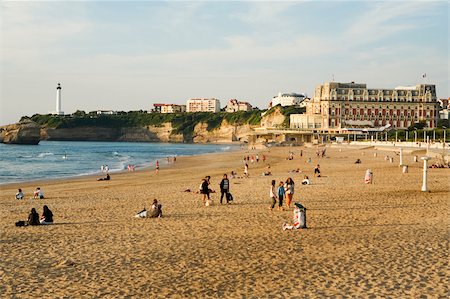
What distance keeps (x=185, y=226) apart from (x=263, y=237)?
287 cm

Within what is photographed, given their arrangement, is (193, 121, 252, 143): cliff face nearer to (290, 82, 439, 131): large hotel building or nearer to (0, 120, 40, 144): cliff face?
(290, 82, 439, 131): large hotel building

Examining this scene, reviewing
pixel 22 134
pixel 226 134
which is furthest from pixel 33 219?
pixel 226 134

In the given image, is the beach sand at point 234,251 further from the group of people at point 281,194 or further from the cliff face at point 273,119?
the cliff face at point 273,119

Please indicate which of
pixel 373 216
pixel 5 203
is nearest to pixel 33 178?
pixel 5 203

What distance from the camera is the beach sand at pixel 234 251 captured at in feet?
29.0

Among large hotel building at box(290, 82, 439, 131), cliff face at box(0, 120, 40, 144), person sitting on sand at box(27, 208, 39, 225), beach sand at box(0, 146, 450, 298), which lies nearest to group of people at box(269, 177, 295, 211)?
beach sand at box(0, 146, 450, 298)

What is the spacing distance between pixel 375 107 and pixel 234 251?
5009 inches

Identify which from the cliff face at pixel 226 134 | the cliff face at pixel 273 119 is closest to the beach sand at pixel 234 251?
the cliff face at pixel 273 119

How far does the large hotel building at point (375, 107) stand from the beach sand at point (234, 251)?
373 feet

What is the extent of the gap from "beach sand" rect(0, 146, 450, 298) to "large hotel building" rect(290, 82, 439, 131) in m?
114

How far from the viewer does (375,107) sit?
5197 inches

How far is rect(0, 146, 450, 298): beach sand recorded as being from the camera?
8.84 m

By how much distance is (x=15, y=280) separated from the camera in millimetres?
A: 9539

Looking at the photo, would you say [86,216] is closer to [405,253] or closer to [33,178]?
[405,253]
